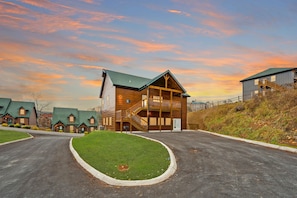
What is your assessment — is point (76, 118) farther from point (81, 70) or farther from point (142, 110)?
point (142, 110)

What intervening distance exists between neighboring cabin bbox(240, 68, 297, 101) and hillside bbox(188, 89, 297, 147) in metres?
8.20

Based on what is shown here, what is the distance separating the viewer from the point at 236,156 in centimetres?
1205

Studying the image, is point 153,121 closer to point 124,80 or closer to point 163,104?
point 163,104

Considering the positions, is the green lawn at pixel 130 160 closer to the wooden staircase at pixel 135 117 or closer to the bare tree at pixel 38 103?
the wooden staircase at pixel 135 117

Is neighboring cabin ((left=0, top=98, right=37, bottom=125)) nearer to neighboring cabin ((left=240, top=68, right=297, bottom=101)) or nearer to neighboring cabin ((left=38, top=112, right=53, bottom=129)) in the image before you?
neighboring cabin ((left=38, top=112, right=53, bottom=129))

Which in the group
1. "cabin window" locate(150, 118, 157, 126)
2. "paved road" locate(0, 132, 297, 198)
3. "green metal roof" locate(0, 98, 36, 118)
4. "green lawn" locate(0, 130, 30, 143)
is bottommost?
"green lawn" locate(0, 130, 30, 143)

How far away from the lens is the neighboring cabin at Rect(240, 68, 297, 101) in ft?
111

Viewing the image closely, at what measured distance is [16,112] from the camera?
2094 inches

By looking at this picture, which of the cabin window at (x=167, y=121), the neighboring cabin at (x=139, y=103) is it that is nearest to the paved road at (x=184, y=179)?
the neighboring cabin at (x=139, y=103)

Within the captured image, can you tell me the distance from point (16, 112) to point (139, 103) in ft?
147

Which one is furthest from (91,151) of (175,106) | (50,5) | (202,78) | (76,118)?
(76,118)

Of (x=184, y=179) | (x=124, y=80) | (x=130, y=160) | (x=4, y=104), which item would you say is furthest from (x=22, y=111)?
(x=184, y=179)

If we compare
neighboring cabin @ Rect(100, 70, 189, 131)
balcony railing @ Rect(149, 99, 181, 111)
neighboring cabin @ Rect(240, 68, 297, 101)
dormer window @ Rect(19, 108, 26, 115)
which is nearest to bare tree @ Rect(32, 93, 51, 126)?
dormer window @ Rect(19, 108, 26, 115)

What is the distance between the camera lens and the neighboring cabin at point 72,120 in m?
57.4
